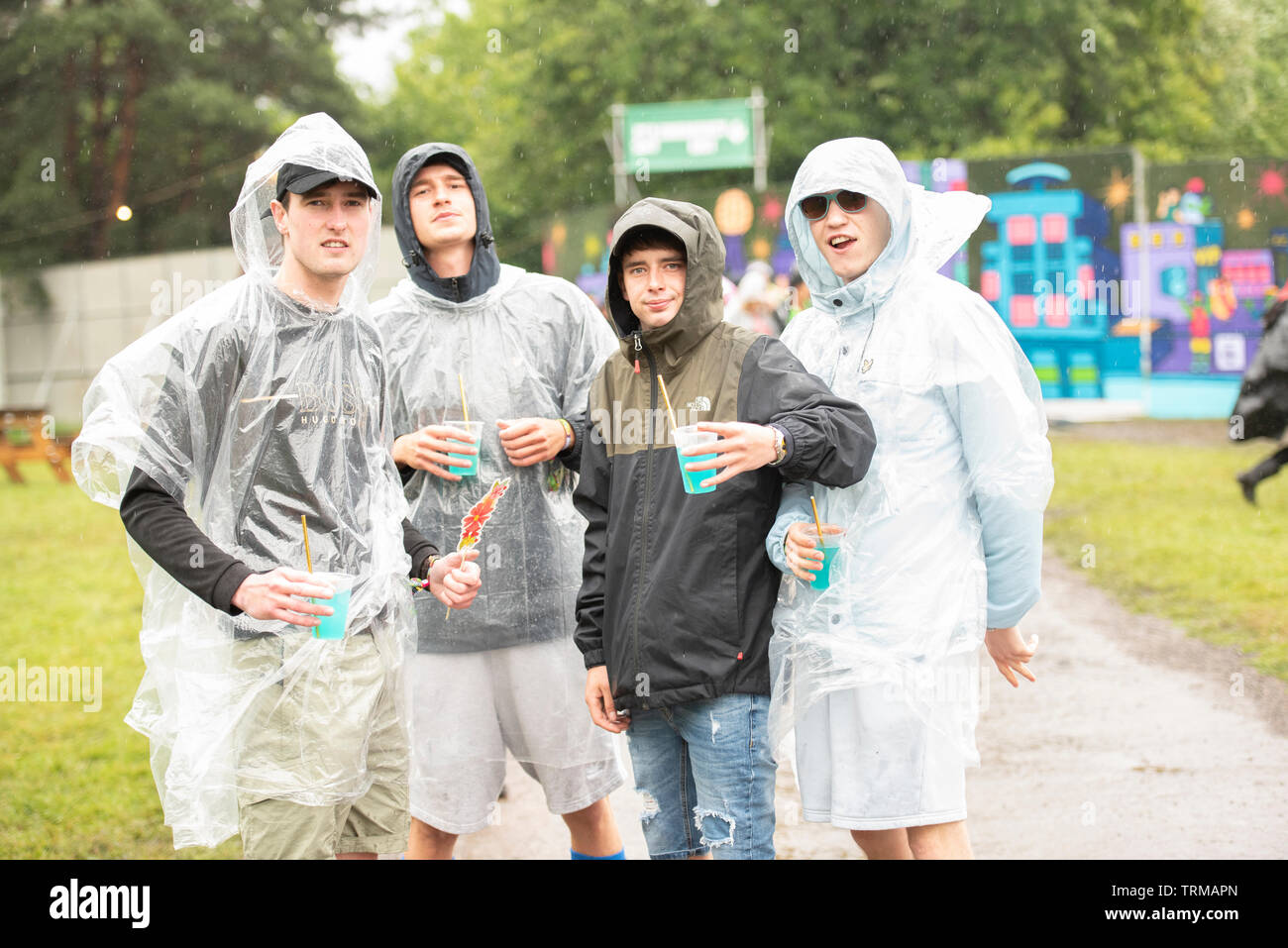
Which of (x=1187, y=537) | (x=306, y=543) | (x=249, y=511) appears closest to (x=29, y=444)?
(x=1187, y=537)

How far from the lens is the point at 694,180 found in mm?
24609

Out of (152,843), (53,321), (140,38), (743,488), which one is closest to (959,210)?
(743,488)

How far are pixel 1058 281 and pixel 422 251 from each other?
1364cm

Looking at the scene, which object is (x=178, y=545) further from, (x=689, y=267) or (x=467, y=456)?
(x=689, y=267)

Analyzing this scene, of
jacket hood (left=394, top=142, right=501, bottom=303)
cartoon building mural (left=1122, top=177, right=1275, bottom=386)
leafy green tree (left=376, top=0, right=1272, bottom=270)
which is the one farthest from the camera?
leafy green tree (left=376, top=0, right=1272, bottom=270)

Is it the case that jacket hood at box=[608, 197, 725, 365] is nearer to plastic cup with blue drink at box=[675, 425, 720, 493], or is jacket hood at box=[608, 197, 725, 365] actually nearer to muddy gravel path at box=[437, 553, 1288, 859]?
plastic cup with blue drink at box=[675, 425, 720, 493]

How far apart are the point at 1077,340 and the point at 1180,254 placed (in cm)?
155

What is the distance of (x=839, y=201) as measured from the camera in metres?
2.66

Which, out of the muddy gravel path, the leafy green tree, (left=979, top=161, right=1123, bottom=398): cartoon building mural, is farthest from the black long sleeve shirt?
the leafy green tree

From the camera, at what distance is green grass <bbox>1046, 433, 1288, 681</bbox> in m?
6.50

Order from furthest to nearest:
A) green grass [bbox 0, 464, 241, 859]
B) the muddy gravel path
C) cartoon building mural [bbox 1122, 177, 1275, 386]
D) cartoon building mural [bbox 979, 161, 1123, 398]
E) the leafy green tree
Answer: the leafy green tree → cartoon building mural [bbox 979, 161, 1123, 398] → cartoon building mural [bbox 1122, 177, 1275, 386] → green grass [bbox 0, 464, 241, 859] → the muddy gravel path

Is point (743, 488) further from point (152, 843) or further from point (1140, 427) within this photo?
point (1140, 427)

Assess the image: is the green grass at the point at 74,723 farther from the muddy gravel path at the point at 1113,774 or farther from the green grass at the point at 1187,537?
the green grass at the point at 1187,537

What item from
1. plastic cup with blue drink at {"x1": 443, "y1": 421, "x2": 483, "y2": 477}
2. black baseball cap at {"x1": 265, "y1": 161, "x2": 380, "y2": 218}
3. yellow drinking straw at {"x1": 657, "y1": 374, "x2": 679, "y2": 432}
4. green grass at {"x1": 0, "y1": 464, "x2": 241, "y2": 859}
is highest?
black baseball cap at {"x1": 265, "y1": 161, "x2": 380, "y2": 218}
